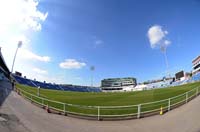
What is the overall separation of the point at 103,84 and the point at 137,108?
341cm

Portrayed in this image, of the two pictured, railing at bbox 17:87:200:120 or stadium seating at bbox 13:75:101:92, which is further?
railing at bbox 17:87:200:120

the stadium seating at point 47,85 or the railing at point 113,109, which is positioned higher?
the stadium seating at point 47,85

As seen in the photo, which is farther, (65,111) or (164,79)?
(65,111)

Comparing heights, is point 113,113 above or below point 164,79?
below

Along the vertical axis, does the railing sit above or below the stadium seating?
below

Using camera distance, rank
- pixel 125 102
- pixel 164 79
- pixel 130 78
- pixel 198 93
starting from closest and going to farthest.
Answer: pixel 130 78
pixel 164 79
pixel 125 102
pixel 198 93

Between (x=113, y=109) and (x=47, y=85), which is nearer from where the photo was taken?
(x=47, y=85)

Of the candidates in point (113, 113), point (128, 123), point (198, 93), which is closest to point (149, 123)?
point (128, 123)

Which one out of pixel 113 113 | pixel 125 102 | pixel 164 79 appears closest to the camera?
pixel 164 79

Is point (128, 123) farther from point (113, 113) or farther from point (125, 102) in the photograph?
point (125, 102)

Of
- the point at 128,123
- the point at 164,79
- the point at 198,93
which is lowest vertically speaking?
the point at 128,123

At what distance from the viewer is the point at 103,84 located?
725cm

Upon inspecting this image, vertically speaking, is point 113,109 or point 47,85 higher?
point 47,85

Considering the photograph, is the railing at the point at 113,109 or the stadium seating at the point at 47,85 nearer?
the stadium seating at the point at 47,85
